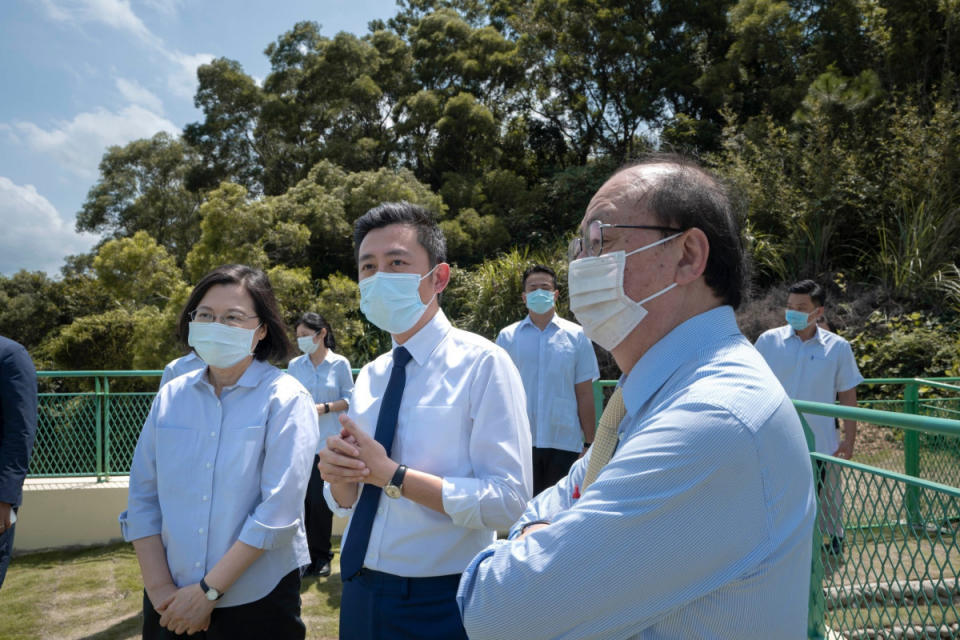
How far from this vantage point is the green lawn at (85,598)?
451 cm

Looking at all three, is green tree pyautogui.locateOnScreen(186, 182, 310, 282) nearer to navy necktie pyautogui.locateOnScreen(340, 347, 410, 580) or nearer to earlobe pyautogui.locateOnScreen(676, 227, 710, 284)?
navy necktie pyautogui.locateOnScreen(340, 347, 410, 580)

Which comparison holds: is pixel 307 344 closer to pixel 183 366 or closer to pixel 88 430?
pixel 183 366

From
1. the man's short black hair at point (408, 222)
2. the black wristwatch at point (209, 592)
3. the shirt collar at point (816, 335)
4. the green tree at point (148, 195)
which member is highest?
the green tree at point (148, 195)

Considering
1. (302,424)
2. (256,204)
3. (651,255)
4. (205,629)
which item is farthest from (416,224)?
(256,204)

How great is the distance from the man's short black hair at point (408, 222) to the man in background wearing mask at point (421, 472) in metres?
0.01

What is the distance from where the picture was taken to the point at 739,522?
952mm

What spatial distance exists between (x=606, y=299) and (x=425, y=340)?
95 centimetres

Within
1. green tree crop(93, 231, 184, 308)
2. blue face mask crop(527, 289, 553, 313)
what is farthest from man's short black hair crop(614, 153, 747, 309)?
green tree crop(93, 231, 184, 308)

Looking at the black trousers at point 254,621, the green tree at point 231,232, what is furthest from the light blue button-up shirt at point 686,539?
the green tree at point 231,232

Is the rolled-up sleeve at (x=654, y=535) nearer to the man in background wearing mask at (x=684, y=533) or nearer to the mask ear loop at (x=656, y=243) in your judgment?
the man in background wearing mask at (x=684, y=533)

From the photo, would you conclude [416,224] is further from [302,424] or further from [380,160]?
[380,160]

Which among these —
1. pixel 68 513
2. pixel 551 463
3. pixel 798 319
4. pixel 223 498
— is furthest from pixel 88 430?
pixel 798 319

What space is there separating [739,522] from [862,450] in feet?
20.5

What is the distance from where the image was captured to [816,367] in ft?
16.4
